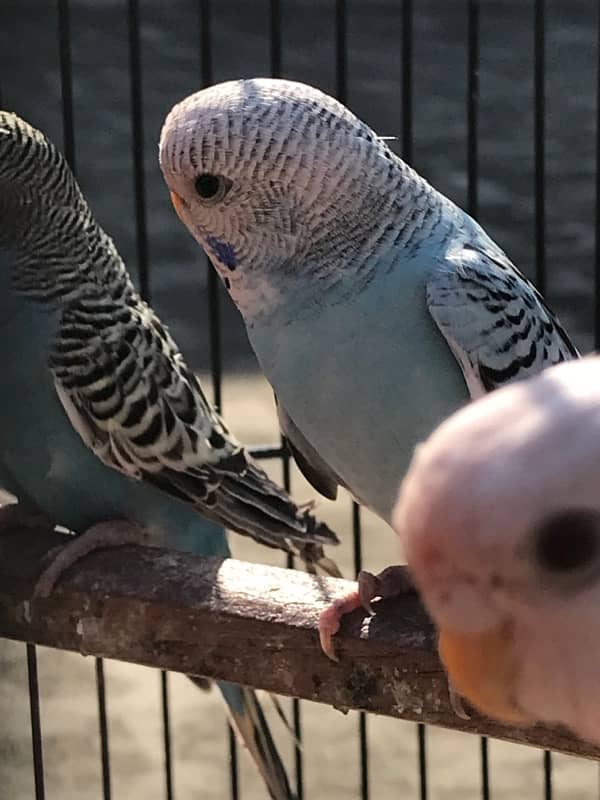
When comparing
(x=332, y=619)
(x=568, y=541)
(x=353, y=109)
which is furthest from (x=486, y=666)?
(x=353, y=109)

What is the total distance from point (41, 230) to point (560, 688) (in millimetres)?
1034

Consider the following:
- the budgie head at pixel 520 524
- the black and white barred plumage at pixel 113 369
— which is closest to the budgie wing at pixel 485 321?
the black and white barred plumage at pixel 113 369

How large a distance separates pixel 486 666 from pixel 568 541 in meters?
0.09

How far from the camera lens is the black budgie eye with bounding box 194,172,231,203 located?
45.3 inches

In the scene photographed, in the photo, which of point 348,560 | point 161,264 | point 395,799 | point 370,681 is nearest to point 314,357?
point 370,681

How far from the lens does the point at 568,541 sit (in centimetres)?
46

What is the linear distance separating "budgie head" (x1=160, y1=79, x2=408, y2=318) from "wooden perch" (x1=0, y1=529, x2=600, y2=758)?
0.88ft

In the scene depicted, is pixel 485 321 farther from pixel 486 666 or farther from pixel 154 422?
pixel 486 666

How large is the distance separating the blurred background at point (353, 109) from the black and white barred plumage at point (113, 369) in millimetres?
290

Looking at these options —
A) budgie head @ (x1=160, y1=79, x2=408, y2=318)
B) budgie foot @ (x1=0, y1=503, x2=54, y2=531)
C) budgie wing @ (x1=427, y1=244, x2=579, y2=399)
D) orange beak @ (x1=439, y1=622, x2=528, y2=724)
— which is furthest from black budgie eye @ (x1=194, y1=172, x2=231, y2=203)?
orange beak @ (x1=439, y1=622, x2=528, y2=724)

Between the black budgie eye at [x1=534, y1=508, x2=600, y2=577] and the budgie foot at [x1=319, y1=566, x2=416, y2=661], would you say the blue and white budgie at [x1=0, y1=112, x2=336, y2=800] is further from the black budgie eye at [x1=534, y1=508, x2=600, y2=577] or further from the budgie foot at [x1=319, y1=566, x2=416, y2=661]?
the black budgie eye at [x1=534, y1=508, x2=600, y2=577]

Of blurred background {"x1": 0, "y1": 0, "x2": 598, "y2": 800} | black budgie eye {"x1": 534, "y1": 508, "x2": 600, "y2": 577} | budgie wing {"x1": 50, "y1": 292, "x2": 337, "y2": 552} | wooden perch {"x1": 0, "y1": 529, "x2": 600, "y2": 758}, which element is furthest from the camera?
blurred background {"x1": 0, "y1": 0, "x2": 598, "y2": 800}

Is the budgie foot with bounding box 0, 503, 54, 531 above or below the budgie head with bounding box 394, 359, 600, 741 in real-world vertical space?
below

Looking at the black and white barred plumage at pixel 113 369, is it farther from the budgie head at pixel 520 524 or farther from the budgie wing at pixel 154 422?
the budgie head at pixel 520 524
